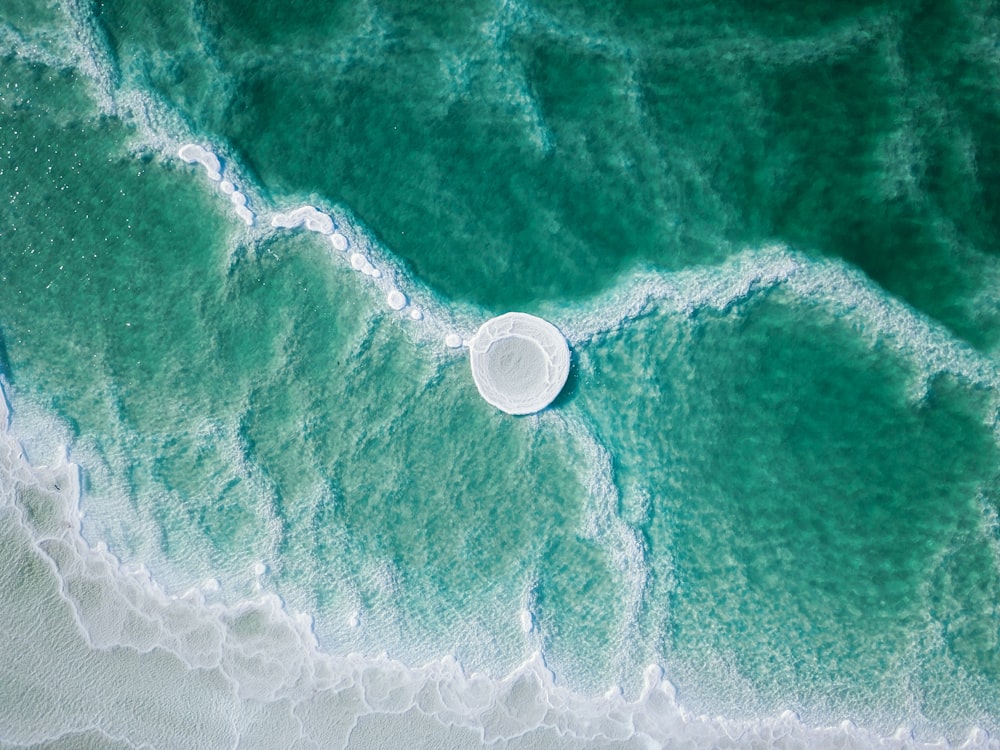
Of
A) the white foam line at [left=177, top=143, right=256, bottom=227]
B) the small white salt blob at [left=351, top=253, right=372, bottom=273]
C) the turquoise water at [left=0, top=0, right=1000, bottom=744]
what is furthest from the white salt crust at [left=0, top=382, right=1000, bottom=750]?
the small white salt blob at [left=351, top=253, right=372, bottom=273]

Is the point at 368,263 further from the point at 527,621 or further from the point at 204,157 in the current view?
the point at 527,621

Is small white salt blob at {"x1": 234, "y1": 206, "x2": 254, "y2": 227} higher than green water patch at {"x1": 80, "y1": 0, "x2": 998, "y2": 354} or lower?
lower

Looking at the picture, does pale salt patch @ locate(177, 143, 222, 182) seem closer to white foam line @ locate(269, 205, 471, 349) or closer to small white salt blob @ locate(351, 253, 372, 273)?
white foam line @ locate(269, 205, 471, 349)

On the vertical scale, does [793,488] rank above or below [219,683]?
above

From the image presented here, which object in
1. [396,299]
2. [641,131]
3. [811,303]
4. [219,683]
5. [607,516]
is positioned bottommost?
[219,683]

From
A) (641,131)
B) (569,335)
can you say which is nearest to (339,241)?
(569,335)

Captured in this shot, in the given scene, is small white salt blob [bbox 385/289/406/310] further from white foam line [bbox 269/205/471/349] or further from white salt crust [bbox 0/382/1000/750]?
white salt crust [bbox 0/382/1000/750]

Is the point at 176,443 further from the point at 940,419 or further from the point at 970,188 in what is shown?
the point at 970,188

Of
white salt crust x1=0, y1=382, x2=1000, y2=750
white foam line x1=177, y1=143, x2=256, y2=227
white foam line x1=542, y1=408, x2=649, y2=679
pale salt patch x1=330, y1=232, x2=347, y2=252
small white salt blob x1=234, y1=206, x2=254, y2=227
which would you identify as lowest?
white salt crust x1=0, y1=382, x2=1000, y2=750
